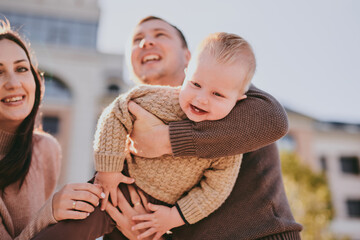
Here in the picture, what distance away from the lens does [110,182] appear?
1.88m

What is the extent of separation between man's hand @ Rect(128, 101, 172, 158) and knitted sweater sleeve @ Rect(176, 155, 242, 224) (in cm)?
30

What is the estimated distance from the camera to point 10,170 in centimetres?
243

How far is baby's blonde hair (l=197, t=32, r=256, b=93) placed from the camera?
1.90 meters

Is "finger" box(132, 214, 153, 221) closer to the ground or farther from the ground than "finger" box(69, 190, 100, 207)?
closer to the ground

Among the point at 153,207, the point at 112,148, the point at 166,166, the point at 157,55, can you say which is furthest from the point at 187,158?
the point at 157,55

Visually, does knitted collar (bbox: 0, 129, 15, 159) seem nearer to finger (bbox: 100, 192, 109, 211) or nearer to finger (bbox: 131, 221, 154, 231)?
finger (bbox: 100, 192, 109, 211)

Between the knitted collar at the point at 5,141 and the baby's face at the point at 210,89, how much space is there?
60.5 inches

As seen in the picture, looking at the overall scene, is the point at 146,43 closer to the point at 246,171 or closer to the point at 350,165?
the point at 246,171

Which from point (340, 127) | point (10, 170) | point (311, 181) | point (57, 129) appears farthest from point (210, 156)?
point (340, 127)

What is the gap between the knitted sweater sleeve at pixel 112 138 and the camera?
183cm

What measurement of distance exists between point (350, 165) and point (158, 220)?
2423 cm

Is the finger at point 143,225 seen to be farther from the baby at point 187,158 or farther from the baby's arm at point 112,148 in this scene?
the baby's arm at point 112,148

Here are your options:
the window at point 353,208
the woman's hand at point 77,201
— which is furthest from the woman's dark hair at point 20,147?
the window at point 353,208

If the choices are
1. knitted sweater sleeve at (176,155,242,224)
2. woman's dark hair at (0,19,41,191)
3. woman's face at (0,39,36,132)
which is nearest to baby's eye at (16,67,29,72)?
woman's face at (0,39,36,132)
